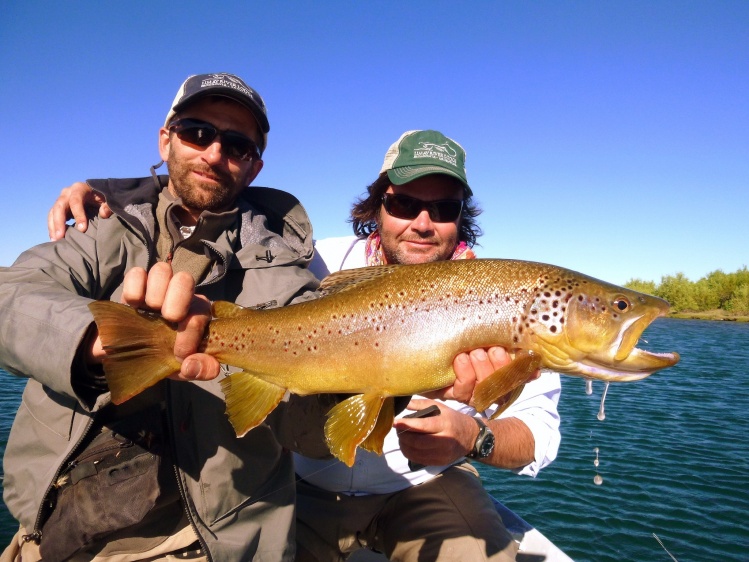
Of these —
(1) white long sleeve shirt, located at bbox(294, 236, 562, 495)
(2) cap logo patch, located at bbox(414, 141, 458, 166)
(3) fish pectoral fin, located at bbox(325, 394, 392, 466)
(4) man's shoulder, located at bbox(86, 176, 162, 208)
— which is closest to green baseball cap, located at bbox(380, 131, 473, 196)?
(2) cap logo patch, located at bbox(414, 141, 458, 166)

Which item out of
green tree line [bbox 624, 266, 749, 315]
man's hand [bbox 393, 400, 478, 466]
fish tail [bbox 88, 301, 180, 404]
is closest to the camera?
fish tail [bbox 88, 301, 180, 404]

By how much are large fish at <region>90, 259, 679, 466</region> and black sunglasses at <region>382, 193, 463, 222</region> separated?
1562 mm

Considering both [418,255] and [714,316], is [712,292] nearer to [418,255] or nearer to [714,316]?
[714,316]

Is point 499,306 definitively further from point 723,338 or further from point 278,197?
point 723,338

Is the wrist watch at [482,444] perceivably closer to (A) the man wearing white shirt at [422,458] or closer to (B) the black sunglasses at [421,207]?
(A) the man wearing white shirt at [422,458]

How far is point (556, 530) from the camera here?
8.00 m

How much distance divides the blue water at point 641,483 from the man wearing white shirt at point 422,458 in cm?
419

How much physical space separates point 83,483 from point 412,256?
2987mm

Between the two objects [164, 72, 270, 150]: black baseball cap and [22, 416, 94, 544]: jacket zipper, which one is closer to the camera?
[22, 416, 94, 544]: jacket zipper

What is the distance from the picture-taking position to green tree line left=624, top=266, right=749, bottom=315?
234 feet

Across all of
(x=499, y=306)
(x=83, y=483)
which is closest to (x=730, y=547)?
(x=499, y=306)

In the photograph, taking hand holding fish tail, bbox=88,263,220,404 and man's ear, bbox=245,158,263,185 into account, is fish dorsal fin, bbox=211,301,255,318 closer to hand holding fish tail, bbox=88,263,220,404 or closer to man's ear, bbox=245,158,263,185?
hand holding fish tail, bbox=88,263,220,404

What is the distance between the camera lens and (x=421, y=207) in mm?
4586

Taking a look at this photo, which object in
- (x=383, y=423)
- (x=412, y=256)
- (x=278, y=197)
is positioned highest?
(x=278, y=197)
